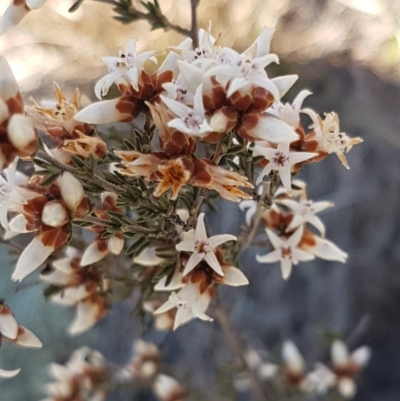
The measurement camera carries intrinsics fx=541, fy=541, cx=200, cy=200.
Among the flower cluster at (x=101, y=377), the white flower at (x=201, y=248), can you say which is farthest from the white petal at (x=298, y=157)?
the flower cluster at (x=101, y=377)

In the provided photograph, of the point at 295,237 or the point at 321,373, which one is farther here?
the point at 321,373

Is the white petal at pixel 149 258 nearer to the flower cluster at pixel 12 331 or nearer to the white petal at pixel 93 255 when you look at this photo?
the white petal at pixel 93 255

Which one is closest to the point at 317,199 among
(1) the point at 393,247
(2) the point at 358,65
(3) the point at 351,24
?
(1) the point at 393,247

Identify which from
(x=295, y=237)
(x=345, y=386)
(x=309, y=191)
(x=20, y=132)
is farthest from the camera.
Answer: (x=309, y=191)

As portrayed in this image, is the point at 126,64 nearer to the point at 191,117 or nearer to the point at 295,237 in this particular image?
the point at 191,117

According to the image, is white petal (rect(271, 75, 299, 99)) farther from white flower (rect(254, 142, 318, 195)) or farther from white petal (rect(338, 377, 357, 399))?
white petal (rect(338, 377, 357, 399))

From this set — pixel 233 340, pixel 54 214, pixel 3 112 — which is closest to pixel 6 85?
pixel 3 112

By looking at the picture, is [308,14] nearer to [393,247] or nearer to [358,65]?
[358,65]
